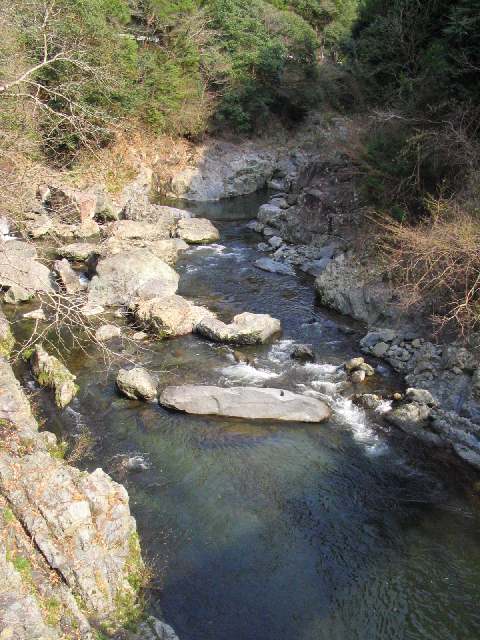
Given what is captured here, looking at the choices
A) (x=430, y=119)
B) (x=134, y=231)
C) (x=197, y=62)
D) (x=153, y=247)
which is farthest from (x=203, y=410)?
(x=197, y=62)

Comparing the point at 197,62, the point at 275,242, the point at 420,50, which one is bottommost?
the point at 275,242

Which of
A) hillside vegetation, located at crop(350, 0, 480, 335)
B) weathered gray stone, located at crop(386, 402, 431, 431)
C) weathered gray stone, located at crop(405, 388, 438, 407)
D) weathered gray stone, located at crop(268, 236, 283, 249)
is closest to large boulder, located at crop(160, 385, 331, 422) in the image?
weathered gray stone, located at crop(386, 402, 431, 431)

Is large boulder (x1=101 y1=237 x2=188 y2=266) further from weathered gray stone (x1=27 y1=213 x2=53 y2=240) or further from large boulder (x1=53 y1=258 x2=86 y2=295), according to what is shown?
weathered gray stone (x1=27 y1=213 x2=53 y2=240)

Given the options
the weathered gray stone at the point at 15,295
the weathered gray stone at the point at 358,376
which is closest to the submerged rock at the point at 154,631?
the weathered gray stone at the point at 358,376

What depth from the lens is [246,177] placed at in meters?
29.2

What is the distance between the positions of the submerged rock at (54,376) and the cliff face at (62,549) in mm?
3201

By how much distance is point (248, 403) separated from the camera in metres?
11.0

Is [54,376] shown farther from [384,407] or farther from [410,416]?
[410,416]

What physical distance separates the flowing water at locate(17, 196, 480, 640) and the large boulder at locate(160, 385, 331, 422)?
0.23m

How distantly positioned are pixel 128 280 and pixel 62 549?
9.96 m

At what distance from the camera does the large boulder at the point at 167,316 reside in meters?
13.8

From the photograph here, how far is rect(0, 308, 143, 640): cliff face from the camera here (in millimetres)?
5684

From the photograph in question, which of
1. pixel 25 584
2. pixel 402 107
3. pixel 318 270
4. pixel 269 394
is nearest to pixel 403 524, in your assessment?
pixel 269 394

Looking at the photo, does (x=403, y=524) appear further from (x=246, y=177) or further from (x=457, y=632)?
(x=246, y=177)
